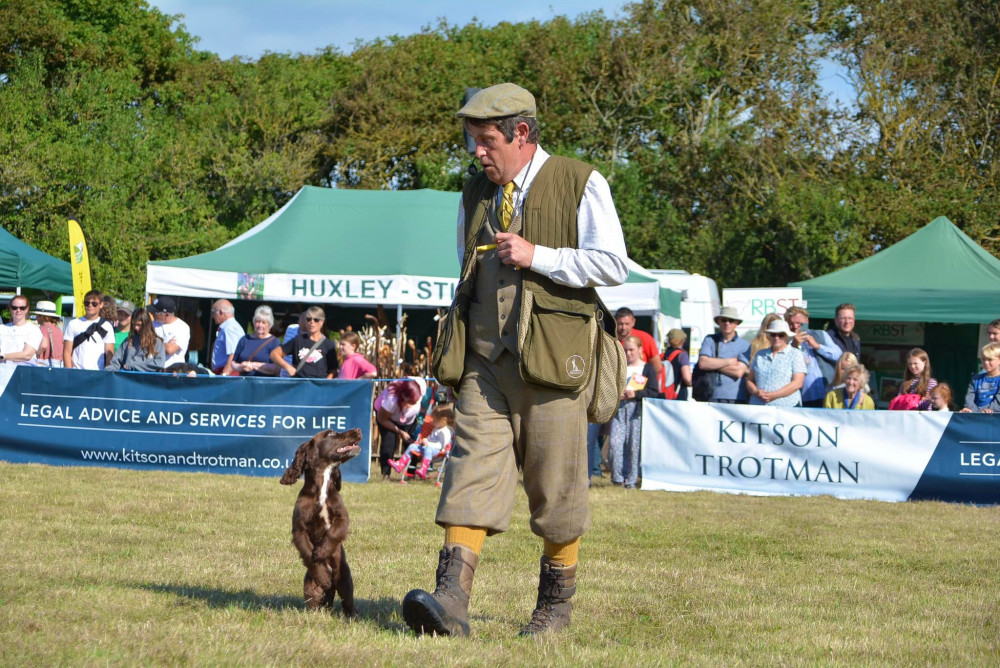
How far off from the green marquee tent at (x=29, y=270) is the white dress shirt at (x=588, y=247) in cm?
1650

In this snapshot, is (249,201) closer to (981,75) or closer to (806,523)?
(981,75)

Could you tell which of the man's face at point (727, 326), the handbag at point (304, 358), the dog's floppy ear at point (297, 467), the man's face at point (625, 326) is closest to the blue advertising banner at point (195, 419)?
the handbag at point (304, 358)

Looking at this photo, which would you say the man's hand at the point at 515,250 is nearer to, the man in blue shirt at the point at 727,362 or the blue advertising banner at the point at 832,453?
the blue advertising banner at the point at 832,453

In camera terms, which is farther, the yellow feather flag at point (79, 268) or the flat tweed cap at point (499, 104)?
the yellow feather flag at point (79, 268)

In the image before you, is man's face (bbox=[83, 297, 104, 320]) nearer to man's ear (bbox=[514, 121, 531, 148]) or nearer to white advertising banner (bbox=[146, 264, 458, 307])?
white advertising banner (bbox=[146, 264, 458, 307])

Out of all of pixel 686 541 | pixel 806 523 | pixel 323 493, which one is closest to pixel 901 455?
pixel 806 523

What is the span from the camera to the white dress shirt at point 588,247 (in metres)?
4.04

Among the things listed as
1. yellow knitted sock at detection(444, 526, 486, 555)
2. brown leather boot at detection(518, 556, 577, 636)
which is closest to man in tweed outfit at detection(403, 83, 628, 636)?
yellow knitted sock at detection(444, 526, 486, 555)

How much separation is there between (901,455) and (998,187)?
2103cm

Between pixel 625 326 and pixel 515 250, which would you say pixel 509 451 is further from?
pixel 625 326

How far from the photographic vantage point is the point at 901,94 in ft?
99.3

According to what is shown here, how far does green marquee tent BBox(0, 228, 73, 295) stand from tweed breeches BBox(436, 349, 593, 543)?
16.5m

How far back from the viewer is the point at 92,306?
12609mm

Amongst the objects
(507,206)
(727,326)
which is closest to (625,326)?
(727,326)
